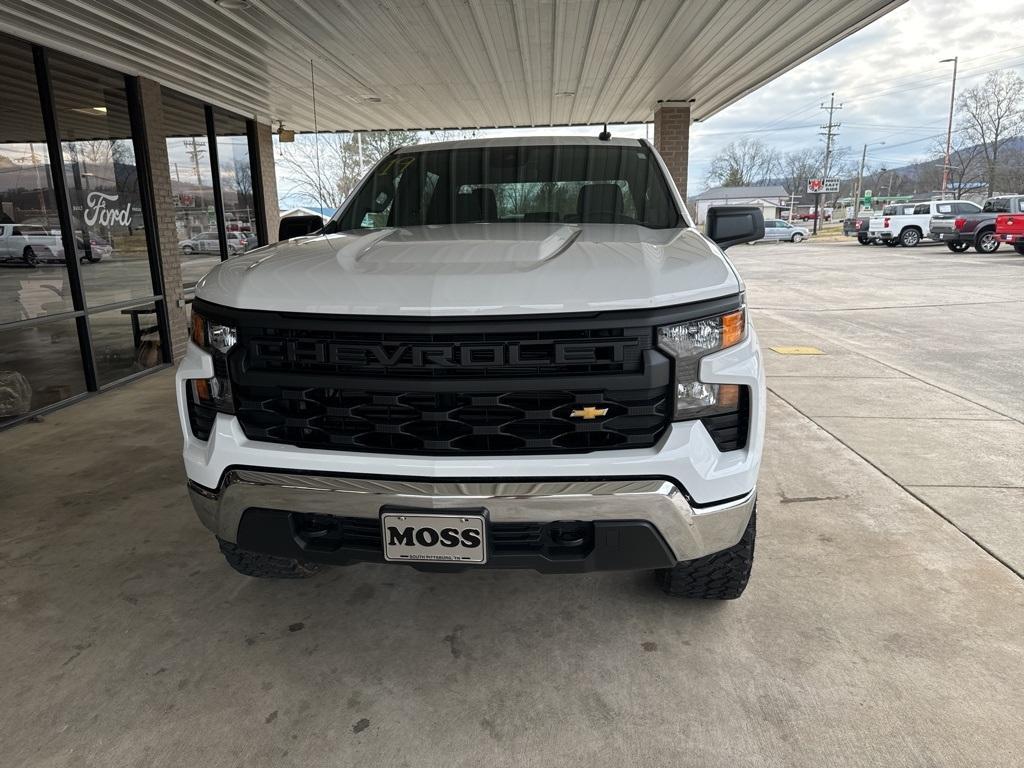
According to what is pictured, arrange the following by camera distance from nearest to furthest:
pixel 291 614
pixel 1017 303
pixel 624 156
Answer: pixel 291 614, pixel 624 156, pixel 1017 303

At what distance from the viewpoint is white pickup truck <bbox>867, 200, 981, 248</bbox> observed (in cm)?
2456

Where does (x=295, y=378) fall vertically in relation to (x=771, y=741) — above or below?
above

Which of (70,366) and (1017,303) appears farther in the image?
(1017,303)

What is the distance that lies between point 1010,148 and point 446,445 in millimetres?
63733

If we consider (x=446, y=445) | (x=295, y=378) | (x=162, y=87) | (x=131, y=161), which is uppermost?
(x=162, y=87)

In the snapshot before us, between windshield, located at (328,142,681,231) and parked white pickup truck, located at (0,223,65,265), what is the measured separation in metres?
4.22

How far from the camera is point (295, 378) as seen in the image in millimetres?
1978

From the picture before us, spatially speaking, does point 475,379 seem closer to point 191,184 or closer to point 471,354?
point 471,354

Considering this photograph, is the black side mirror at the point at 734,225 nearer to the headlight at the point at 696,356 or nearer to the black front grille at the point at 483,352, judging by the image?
the headlight at the point at 696,356

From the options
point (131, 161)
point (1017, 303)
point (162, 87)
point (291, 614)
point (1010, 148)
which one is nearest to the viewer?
point (291, 614)

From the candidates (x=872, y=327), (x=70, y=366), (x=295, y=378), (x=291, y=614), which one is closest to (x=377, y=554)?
(x=295, y=378)

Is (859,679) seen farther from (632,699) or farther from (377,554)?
(377,554)

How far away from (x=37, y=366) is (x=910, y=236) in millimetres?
28186

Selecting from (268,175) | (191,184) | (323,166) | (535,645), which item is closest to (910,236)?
(323,166)
